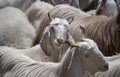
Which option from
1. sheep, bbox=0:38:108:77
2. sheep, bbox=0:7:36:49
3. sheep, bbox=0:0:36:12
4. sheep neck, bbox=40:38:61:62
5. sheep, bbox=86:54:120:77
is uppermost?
sheep, bbox=0:38:108:77

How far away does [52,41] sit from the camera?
7.86 ft

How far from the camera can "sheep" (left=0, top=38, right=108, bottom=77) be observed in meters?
1.95

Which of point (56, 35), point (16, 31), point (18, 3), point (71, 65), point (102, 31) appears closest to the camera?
point (71, 65)

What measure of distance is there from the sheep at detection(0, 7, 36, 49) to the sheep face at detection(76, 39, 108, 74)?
1267mm

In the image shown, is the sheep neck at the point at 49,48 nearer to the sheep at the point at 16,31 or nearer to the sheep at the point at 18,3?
the sheep at the point at 16,31

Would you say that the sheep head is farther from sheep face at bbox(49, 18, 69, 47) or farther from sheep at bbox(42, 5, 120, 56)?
sheep at bbox(42, 5, 120, 56)

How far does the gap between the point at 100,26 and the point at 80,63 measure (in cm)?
81

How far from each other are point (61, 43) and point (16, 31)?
118 cm

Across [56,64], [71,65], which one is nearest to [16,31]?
[56,64]

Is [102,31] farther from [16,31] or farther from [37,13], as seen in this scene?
[37,13]

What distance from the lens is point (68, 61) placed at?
76.9 inches

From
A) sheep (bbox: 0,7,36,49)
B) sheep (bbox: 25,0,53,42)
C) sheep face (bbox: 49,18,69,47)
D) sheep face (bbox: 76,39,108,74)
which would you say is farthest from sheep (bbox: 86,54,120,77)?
sheep (bbox: 25,0,53,42)

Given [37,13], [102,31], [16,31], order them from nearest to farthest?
[102,31] < [16,31] < [37,13]

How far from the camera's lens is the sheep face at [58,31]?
2302 millimetres
